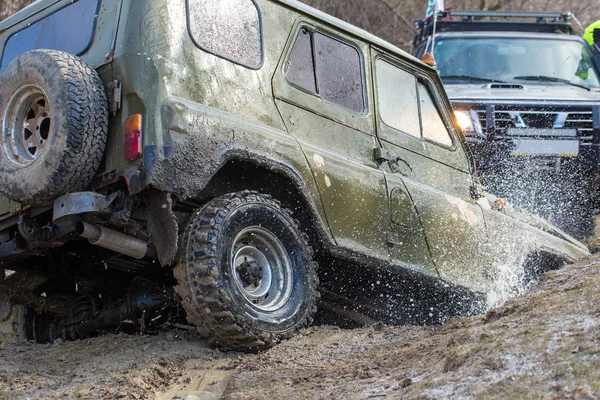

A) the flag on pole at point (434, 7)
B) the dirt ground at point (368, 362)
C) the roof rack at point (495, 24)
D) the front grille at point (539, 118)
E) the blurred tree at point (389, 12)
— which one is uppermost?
the blurred tree at point (389, 12)

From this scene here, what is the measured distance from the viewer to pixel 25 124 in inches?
182

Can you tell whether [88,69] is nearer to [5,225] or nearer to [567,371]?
[5,225]

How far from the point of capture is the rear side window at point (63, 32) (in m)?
4.95

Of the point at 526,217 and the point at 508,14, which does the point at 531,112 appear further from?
the point at 508,14

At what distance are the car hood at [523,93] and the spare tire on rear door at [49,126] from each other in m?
5.20

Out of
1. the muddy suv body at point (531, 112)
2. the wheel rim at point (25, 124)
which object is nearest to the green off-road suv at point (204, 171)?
the wheel rim at point (25, 124)

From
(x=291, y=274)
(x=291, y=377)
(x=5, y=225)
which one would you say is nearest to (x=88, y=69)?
(x=5, y=225)

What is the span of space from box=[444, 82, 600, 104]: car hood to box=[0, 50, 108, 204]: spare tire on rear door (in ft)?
17.1

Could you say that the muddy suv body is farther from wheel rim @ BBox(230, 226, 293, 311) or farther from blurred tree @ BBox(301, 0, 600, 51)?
blurred tree @ BBox(301, 0, 600, 51)

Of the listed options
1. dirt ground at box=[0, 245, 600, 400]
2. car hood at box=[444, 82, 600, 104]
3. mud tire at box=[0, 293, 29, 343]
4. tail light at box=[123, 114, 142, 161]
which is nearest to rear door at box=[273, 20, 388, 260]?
dirt ground at box=[0, 245, 600, 400]

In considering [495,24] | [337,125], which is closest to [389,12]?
[495,24]

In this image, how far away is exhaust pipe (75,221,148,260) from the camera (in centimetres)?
434

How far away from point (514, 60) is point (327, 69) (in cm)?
504

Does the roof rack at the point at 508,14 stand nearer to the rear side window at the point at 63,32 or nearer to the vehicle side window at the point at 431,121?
the vehicle side window at the point at 431,121
